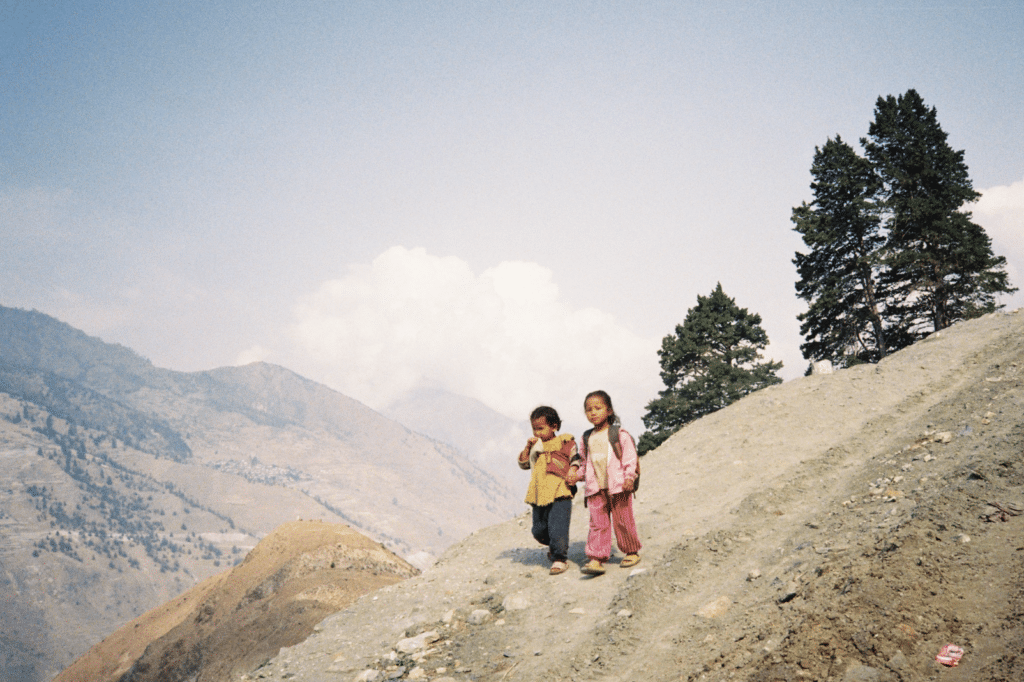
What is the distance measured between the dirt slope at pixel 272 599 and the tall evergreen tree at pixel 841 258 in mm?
28075

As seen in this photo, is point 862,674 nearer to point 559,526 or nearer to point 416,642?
point 559,526

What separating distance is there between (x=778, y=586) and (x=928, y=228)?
3313 cm

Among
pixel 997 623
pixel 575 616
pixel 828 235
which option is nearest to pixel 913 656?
pixel 997 623

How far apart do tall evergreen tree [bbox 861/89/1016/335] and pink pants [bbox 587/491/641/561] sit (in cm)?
3088

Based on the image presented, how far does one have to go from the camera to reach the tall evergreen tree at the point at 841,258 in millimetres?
32938

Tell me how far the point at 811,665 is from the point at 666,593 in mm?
2760

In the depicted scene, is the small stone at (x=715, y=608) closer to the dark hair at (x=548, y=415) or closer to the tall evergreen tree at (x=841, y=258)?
the dark hair at (x=548, y=415)

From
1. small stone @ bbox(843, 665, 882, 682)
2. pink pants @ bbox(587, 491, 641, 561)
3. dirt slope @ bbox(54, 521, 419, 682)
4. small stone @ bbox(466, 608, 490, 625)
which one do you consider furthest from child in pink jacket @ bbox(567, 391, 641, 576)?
dirt slope @ bbox(54, 521, 419, 682)

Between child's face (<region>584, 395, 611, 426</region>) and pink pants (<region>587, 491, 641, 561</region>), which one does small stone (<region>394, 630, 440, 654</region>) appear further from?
child's face (<region>584, 395, 611, 426</region>)

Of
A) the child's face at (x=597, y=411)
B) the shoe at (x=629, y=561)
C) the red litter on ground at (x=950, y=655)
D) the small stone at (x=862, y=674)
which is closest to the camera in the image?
the red litter on ground at (x=950, y=655)

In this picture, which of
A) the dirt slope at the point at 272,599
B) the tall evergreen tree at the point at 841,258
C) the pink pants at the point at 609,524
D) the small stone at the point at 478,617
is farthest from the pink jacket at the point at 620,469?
the tall evergreen tree at the point at 841,258

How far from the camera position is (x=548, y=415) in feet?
28.6

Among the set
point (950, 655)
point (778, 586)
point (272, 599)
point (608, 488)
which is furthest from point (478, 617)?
point (272, 599)

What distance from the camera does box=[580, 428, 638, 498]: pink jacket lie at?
7855 millimetres
